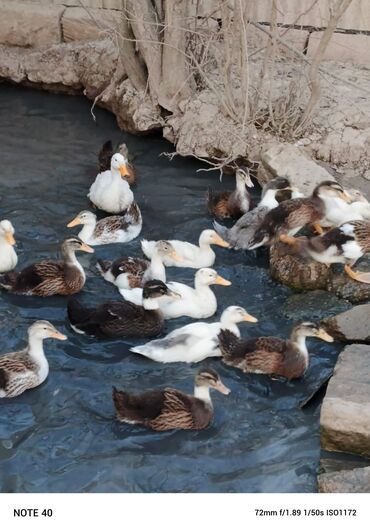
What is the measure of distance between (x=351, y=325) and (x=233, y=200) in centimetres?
243

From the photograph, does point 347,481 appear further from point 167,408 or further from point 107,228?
point 107,228

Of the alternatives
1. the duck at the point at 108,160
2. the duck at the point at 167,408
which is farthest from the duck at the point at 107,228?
the duck at the point at 167,408

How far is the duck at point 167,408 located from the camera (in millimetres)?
7434

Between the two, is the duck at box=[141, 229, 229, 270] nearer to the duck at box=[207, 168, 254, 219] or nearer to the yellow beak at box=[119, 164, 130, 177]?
the duck at box=[207, 168, 254, 219]

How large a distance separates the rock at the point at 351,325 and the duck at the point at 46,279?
214 centimetres

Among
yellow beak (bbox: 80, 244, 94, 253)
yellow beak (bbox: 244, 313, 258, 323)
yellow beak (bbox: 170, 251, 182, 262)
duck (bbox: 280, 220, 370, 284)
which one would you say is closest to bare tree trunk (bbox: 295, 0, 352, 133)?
duck (bbox: 280, 220, 370, 284)

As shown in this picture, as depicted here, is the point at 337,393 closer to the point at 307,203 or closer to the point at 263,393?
the point at 263,393

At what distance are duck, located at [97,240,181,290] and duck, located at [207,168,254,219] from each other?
1.24m

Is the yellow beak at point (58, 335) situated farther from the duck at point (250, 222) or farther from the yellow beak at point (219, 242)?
the duck at point (250, 222)

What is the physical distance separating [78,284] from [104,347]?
2.95 ft

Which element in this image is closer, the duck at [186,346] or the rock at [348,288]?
the duck at [186,346]

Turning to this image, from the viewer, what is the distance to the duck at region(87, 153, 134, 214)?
10523 mm

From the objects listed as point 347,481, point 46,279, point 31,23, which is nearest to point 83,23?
point 31,23

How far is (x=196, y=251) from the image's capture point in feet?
31.8
